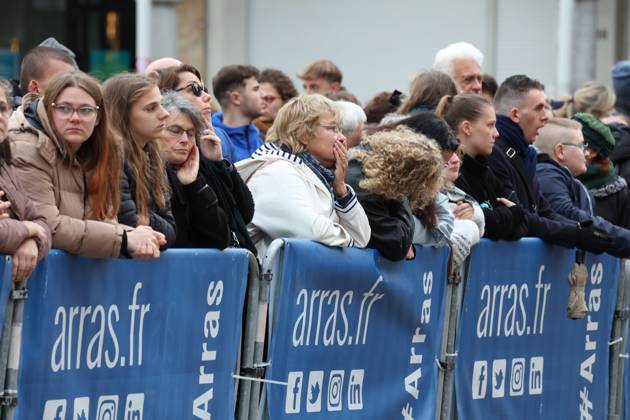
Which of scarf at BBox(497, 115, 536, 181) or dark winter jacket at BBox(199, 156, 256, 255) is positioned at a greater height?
scarf at BBox(497, 115, 536, 181)

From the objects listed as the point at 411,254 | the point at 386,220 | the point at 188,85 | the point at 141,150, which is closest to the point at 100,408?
the point at 141,150

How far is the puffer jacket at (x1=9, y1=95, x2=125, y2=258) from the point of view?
6.05 meters

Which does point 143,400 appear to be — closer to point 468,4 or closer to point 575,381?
point 575,381

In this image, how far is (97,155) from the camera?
21.0 ft

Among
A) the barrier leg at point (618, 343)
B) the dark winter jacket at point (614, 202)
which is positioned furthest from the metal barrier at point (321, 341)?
the dark winter jacket at point (614, 202)

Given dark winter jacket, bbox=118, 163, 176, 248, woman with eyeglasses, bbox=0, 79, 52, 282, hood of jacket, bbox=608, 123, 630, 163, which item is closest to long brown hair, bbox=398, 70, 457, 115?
hood of jacket, bbox=608, 123, 630, 163

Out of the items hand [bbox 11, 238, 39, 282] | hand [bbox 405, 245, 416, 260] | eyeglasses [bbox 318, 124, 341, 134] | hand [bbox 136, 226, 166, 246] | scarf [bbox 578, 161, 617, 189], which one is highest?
eyeglasses [bbox 318, 124, 341, 134]

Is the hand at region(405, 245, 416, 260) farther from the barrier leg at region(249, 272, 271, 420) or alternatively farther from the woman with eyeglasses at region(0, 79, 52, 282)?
the woman with eyeglasses at region(0, 79, 52, 282)

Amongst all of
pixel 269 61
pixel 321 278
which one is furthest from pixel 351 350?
pixel 269 61

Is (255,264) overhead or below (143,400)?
overhead

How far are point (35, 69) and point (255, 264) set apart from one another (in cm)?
159

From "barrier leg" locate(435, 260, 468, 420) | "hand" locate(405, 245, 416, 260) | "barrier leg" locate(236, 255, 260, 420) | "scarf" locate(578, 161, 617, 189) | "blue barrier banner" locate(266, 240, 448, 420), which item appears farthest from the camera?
"scarf" locate(578, 161, 617, 189)

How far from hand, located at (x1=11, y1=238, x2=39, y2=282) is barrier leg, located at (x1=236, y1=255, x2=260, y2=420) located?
144 centimetres

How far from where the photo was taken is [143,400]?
6.51 metres
